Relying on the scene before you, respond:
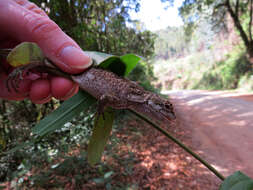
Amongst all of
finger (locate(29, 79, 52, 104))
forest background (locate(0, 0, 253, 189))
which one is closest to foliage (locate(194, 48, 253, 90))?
forest background (locate(0, 0, 253, 189))

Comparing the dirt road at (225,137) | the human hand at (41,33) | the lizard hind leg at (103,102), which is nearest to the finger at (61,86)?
the human hand at (41,33)

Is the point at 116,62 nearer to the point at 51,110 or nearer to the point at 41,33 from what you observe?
the point at 41,33

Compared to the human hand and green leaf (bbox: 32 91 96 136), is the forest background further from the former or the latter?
the human hand

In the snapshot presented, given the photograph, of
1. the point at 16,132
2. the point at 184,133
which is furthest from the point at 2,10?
the point at 184,133

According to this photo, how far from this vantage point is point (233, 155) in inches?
164

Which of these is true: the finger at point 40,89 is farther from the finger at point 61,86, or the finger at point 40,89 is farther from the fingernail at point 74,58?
the fingernail at point 74,58

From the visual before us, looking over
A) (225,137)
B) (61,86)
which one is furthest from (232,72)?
(61,86)

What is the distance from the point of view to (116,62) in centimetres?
109

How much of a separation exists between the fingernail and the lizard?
0.08 meters

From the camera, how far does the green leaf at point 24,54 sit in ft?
2.91

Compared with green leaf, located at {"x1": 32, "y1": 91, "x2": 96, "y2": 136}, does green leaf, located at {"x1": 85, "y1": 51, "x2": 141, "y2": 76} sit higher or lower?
higher

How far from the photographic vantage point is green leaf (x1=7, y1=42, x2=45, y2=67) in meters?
0.89

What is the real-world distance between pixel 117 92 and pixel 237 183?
809 mm

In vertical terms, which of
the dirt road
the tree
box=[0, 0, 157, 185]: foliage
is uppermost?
the tree
